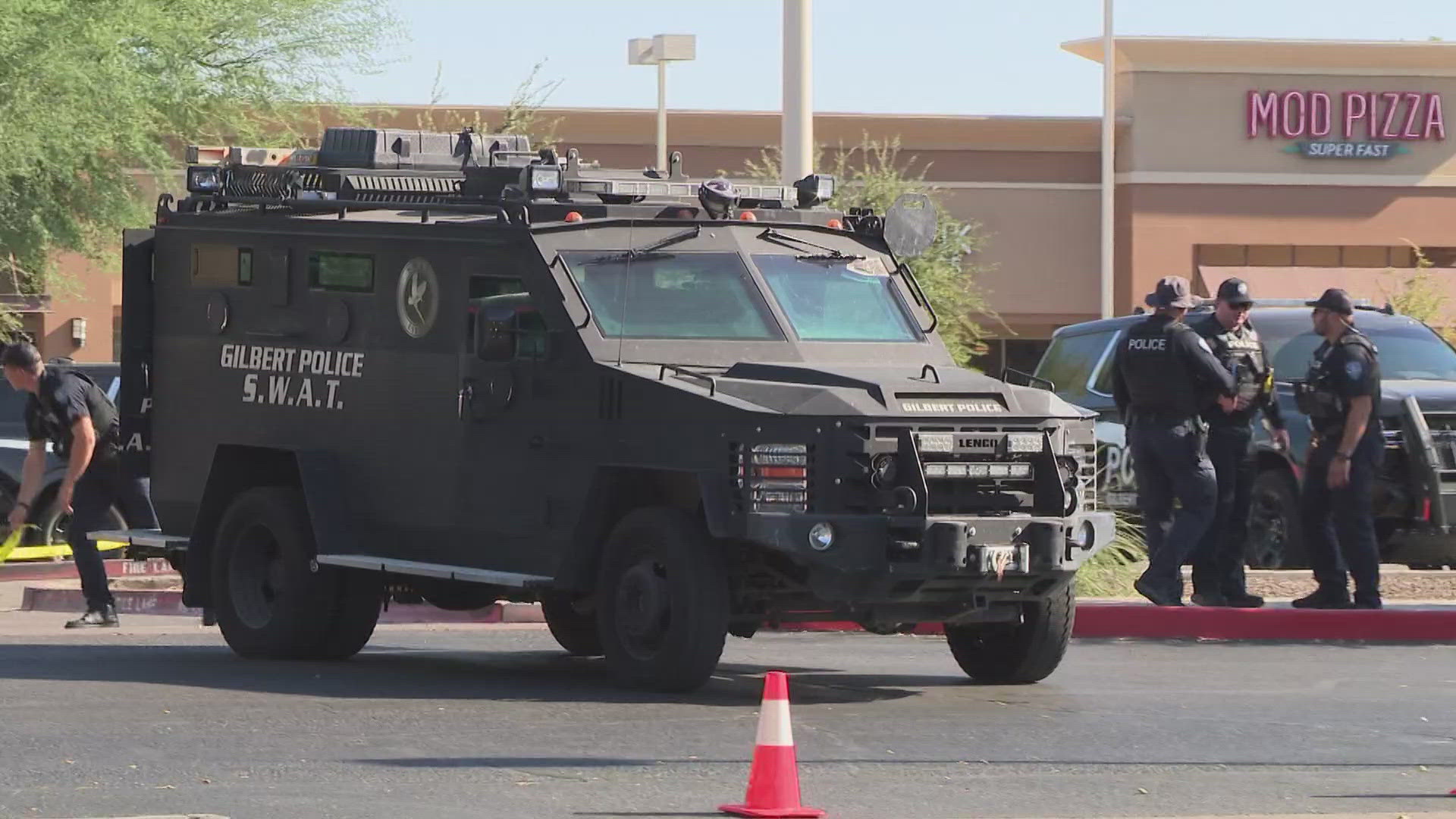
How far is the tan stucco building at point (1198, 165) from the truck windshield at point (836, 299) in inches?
1359

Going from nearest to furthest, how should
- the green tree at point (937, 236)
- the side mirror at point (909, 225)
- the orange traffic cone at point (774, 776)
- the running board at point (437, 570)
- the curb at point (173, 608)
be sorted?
the orange traffic cone at point (774, 776) < the running board at point (437, 570) < the side mirror at point (909, 225) < the curb at point (173, 608) < the green tree at point (937, 236)

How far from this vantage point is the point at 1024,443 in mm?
10758

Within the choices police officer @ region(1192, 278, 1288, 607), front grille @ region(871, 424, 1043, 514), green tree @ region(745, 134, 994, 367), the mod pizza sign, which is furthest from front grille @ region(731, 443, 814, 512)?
the mod pizza sign

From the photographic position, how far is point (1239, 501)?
1472cm

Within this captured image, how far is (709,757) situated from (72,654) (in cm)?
495

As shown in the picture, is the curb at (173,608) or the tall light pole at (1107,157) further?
the tall light pole at (1107,157)

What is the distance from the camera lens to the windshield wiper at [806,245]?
39.4 ft

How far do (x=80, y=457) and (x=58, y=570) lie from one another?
12.7 feet

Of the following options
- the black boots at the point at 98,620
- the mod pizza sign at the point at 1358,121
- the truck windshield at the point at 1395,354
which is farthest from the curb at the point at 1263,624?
the mod pizza sign at the point at 1358,121

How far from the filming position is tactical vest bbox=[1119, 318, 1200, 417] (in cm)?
1421

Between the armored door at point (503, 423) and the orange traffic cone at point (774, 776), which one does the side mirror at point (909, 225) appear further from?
the orange traffic cone at point (774, 776)

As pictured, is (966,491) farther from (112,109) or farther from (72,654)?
(112,109)

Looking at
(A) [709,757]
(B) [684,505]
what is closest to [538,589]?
(B) [684,505]

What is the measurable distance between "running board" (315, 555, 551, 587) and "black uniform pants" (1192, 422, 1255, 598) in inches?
188
